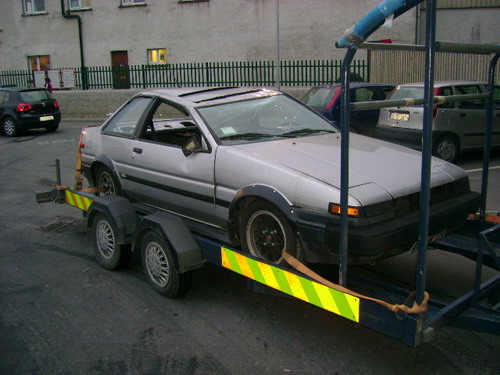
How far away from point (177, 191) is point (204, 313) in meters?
1.16

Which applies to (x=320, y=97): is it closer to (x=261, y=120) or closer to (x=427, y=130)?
(x=261, y=120)

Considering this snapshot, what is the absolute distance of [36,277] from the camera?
516cm

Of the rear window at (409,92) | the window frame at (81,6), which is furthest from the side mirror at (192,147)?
the window frame at (81,6)

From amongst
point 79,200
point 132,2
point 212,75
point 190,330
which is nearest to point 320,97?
point 79,200

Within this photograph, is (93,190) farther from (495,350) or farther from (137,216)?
(495,350)

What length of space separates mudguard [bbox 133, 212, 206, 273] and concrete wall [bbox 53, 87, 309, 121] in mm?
19307

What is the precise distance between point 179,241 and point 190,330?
704 millimetres

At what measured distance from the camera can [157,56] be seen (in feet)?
84.7

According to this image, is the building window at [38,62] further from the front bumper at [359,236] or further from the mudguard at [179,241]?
the front bumper at [359,236]

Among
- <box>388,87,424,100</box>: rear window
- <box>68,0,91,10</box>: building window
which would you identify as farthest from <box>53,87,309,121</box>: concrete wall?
<box>388,87,424,100</box>: rear window

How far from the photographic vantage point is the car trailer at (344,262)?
2.89 m

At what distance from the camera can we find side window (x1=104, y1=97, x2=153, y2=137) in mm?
5555

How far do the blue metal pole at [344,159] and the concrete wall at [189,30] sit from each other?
19.2m

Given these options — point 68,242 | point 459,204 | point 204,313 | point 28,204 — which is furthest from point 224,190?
point 28,204
